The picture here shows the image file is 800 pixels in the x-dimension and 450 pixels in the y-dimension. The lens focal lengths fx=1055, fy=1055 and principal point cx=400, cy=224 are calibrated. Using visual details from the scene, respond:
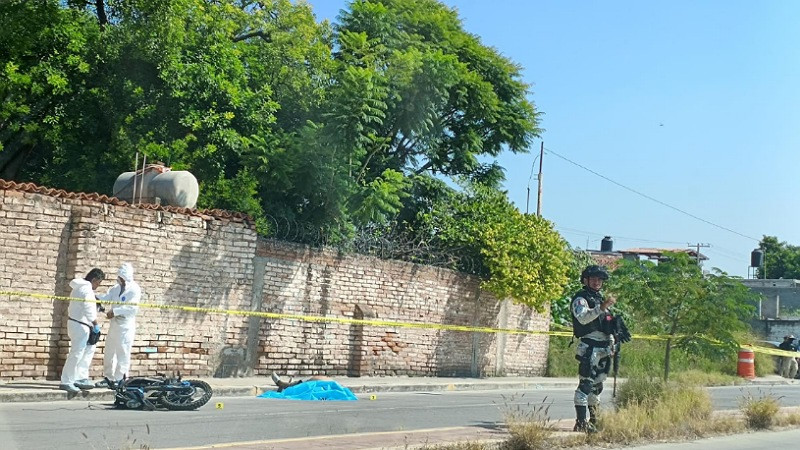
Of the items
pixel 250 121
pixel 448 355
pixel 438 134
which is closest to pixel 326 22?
pixel 438 134

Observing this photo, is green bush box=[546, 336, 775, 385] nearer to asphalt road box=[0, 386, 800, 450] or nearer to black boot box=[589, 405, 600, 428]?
asphalt road box=[0, 386, 800, 450]

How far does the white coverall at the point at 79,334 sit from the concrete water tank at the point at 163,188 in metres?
4.34

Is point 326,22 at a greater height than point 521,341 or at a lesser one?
greater

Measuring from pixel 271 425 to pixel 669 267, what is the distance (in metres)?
16.5

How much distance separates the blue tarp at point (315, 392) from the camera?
52.5 ft

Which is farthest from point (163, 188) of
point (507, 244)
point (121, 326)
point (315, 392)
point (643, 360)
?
point (643, 360)

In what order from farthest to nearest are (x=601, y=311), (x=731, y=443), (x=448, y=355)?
(x=448, y=355), (x=731, y=443), (x=601, y=311)

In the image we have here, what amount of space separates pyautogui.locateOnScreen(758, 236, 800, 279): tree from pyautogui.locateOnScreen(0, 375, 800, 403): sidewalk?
75163mm

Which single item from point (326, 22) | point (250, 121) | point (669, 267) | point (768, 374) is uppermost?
point (326, 22)

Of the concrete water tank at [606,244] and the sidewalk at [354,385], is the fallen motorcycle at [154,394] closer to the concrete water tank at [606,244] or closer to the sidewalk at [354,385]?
the sidewalk at [354,385]

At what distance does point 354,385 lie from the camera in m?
19.6

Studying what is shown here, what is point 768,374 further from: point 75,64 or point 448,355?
point 75,64

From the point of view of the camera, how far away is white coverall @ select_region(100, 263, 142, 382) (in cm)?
1540

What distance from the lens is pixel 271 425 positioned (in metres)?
11.8
